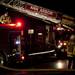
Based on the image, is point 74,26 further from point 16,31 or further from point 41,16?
point 16,31

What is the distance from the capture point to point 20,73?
9.01m

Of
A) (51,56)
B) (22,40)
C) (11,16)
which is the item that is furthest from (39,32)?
(22,40)

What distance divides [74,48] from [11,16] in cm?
659

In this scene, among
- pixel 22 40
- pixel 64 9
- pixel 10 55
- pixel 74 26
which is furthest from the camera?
pixel 22 40

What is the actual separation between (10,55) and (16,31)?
1.45 meters

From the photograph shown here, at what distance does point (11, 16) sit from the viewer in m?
15.5

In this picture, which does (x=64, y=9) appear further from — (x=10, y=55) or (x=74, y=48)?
(x=10, y=55)

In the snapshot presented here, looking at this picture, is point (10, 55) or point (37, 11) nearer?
point (37, 11)

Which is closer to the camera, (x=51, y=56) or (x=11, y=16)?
(x=11, y=16)

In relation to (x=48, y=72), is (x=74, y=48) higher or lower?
higher

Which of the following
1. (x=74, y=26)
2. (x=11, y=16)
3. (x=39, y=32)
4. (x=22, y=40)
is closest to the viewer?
(x=74, y=26)

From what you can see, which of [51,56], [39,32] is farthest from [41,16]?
[39,32]

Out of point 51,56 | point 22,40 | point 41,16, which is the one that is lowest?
point 51,56

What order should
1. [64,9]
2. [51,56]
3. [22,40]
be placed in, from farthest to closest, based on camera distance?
[51,56], [22,40], [64,9]
